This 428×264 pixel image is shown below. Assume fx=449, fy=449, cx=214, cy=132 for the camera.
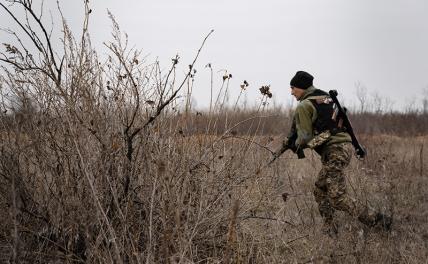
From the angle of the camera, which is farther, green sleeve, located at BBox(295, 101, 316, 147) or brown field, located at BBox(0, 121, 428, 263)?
green sleeve, located at BBox(295, 101, 316, 147)

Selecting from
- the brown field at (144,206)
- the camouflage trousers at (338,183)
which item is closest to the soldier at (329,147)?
the camouflage trousers at (338,183)

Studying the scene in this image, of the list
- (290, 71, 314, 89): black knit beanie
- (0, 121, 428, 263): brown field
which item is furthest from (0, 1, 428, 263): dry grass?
(290, 71, 314, 89): black knit beanie

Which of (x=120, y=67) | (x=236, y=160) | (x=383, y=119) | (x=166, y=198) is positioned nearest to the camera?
(x=166, y=198)

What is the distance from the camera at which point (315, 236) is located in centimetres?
415

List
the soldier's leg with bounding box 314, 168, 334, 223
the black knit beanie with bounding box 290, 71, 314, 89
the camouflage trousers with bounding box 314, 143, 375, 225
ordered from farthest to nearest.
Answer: the black knit beanie with bounding box 290, 71, 314, 89 < the soldier's leg with bounding box 314, 168, 334, 223 < the camouflage trousers with bounding box 314, 143, 375, 225

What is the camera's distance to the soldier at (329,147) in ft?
15.1

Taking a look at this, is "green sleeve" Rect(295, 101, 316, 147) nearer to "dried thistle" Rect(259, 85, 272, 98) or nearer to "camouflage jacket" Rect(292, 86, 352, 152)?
"camouflage jacket" Rect(292, 86, 352, 152)

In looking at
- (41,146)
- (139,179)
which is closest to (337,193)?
(139,179)

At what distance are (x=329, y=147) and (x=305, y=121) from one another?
14.5 inches

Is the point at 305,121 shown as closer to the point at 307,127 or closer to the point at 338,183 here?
the point at 307,127

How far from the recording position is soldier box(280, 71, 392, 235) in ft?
15.1

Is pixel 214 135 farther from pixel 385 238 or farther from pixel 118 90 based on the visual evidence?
pixel 385 238

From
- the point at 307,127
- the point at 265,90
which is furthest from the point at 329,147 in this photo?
the point at 265,90

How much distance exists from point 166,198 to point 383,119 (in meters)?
23.3
